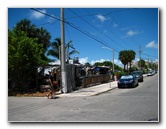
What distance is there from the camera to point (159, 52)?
8.48 metres

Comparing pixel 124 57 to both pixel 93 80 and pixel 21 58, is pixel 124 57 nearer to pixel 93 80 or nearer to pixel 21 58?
pixel 93 80

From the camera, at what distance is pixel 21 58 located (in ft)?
62.4

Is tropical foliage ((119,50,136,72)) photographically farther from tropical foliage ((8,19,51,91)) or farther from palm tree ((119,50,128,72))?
tropical foliage ((8,19,51,91))

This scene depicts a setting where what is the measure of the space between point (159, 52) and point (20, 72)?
13.4m

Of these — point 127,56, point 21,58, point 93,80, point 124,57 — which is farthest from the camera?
point 124,57

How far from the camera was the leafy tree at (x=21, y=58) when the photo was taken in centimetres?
1873

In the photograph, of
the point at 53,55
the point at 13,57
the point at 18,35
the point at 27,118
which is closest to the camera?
the point at 27,118

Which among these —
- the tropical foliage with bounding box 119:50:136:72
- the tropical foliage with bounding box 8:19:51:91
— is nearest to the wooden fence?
the tropical foliage with bounding box 8:19:51:91

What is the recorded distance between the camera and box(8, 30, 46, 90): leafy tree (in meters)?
18.7

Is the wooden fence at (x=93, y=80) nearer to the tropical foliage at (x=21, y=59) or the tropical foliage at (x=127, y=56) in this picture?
the tropical foliage at (x=21, y=59)

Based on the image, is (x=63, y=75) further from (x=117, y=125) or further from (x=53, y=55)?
(x=53, y=55)

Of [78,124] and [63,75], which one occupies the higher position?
[63,75]

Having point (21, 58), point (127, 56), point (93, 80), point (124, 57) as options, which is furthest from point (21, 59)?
point (124, 57)
